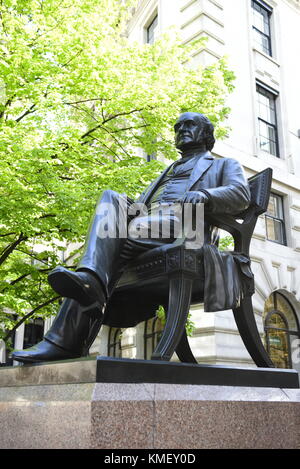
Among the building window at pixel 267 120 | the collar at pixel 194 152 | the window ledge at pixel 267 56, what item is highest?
the window ledge at pixel 267 56

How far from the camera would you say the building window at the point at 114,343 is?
1553cm

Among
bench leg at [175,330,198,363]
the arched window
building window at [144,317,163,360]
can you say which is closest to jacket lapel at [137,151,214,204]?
bench leg at [175,330,198,363]

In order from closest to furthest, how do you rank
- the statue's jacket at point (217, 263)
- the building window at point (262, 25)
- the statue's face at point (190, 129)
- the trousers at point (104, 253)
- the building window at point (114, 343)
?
the trousers at point (104, 253) → the statue's jacket at point (217, 263) → the statue's face at point (190, 129) → the building window at point (114, 343) → the building window at point (262, 25)

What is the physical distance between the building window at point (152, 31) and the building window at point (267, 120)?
14.0 feet

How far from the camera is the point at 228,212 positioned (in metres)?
3.88

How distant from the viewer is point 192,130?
4.40 m

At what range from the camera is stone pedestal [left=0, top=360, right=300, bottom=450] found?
2396mm

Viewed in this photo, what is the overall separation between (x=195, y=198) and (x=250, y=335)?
47.8 inches

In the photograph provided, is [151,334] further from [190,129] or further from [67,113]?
[190,129]

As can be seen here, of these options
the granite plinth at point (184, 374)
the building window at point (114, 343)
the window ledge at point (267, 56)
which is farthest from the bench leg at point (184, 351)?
the window ledge at point (267, 56)

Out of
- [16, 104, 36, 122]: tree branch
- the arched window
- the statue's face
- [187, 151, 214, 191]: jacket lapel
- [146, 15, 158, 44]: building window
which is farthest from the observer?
[146, 15, 158, 44]: building window

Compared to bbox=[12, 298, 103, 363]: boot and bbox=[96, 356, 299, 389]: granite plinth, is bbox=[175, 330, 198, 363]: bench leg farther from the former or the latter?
bbox=[12, 298, 103, 363]: boot

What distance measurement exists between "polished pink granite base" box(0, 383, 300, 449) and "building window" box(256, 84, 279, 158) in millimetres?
13819

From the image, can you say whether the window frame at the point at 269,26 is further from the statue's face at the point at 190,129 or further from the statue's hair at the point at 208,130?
the statue's face at the point at 190,129
